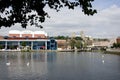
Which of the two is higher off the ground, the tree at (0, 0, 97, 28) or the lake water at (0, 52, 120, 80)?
the tree at (0, 0, 97, 28)

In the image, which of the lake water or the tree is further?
the lake water

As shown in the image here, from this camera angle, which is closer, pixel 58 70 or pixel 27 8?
pixel 27 8

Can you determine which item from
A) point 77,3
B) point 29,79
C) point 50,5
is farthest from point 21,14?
point 29,79

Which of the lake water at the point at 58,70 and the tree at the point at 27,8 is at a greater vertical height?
the tree at the point at 27,8

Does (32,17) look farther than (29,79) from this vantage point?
No

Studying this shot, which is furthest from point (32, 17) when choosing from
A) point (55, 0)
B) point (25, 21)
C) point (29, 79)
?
point (29, 79)

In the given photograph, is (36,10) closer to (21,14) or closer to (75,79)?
(21,14)

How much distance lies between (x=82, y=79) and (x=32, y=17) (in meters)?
30.0

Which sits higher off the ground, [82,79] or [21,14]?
[21,14]

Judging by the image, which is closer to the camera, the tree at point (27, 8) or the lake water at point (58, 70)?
the tree at point (27, 8)

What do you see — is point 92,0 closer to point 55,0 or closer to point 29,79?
point 55,0

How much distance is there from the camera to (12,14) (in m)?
8.01

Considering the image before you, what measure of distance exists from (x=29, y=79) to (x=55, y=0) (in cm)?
2881

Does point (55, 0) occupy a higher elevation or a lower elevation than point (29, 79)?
higher
